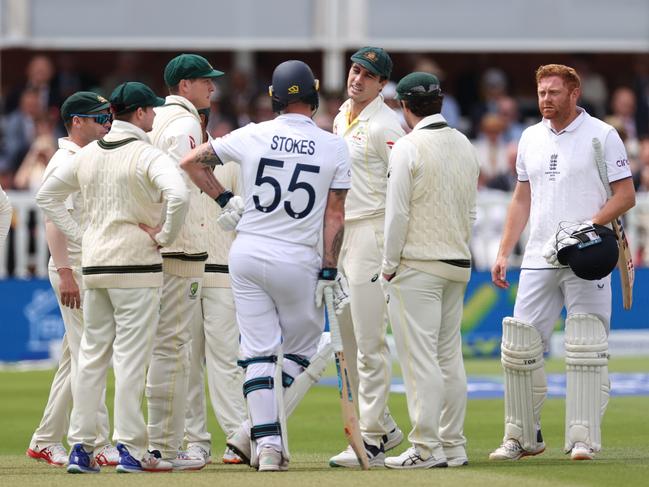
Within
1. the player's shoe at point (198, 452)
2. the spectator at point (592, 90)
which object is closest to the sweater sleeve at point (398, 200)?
the player's shoe at point (198, 452)

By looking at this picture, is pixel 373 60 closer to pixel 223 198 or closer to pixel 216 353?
pixel 223 198

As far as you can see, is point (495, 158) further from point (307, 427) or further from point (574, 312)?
point (574, 312)

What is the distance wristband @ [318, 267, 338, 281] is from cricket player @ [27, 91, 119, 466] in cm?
159

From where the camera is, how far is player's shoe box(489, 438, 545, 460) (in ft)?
31.0

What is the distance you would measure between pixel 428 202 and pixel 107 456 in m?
2.60

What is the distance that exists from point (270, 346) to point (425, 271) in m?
1.04

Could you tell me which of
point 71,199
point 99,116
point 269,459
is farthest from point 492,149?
point 269,459

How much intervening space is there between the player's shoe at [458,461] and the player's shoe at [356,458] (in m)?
0.44

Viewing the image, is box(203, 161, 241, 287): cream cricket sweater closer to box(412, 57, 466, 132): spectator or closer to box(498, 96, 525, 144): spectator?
box(412, 57, 466, 132): spectator

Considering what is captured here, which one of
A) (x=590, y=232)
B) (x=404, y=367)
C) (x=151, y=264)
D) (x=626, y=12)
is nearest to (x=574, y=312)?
Result: (x=590, y=232)

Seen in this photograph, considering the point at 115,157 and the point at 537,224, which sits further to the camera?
the point at 537,224

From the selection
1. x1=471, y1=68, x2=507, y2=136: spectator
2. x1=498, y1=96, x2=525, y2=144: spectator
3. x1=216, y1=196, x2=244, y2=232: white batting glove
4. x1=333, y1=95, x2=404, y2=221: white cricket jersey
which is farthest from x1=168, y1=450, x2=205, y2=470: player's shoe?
x1=471, y1=68, x2=507, y2=136: spectator

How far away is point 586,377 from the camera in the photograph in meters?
9.31

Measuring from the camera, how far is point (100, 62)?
23.6 metres
